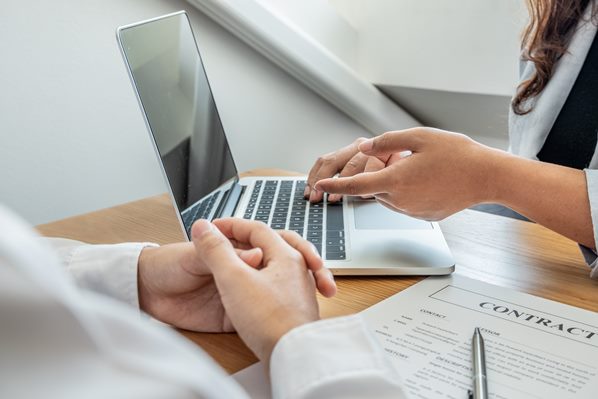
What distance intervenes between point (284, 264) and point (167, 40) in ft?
1.36

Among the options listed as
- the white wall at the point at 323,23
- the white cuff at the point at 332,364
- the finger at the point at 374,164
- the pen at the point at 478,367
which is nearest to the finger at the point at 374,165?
the finger at the point at 374,164

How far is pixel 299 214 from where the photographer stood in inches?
31.2

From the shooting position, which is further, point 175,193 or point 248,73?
point 248,73

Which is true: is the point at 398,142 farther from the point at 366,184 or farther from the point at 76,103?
the point at 76,103

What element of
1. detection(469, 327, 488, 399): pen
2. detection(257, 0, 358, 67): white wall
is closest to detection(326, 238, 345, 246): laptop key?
detection(469, 327, 488, 399): pen

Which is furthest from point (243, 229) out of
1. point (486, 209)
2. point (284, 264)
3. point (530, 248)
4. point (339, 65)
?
point (339, 65)

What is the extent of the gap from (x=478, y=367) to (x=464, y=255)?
10.2 inches

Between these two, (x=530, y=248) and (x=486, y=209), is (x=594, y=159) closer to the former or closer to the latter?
(x=530, y=248)

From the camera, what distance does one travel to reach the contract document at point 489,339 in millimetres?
450

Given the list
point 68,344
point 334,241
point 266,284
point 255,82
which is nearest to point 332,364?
point 266,284

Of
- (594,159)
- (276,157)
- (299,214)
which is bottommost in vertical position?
(276,157)

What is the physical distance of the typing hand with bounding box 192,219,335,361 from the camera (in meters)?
0.42

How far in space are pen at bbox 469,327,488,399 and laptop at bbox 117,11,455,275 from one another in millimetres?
142

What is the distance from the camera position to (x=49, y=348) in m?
0.18
